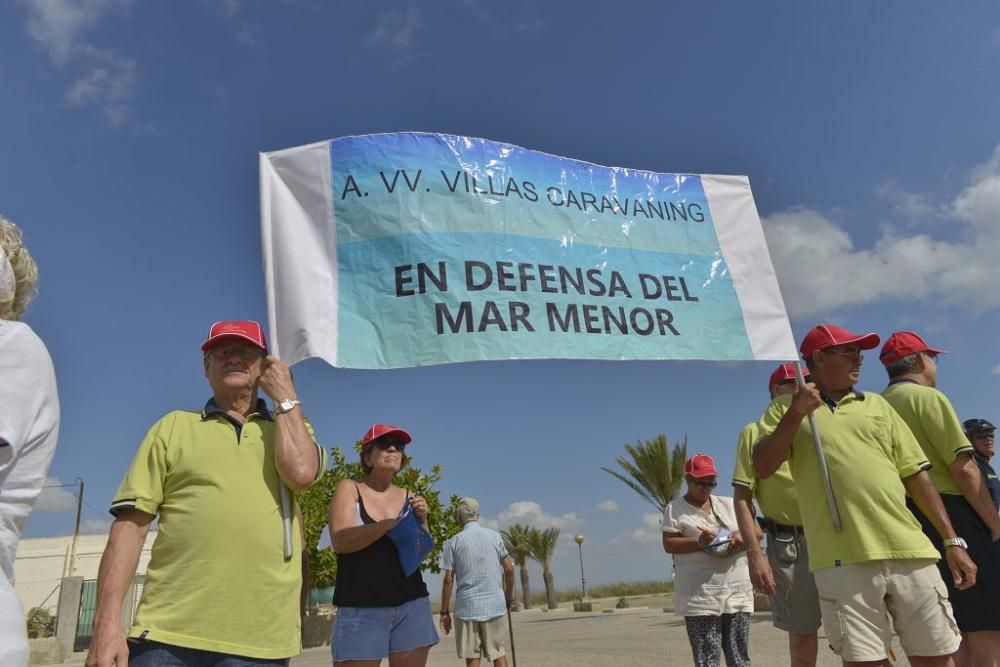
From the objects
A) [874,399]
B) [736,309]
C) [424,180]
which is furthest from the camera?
[736,309]

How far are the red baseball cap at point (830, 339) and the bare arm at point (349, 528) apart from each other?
2407 millimetres

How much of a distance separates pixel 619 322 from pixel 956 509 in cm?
208

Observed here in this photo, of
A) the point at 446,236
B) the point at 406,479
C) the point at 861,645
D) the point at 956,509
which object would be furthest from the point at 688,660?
the point at 406,479

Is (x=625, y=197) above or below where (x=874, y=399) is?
above

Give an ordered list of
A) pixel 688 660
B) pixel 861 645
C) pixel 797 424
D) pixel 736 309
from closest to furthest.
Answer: pixel 861 645, pixel 797 424, pixel 736 309, pixel 688 660

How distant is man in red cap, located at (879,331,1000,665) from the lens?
4.04 m

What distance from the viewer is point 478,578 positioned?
23.2 feet

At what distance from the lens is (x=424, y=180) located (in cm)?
444

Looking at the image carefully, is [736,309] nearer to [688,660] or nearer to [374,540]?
[374,540]

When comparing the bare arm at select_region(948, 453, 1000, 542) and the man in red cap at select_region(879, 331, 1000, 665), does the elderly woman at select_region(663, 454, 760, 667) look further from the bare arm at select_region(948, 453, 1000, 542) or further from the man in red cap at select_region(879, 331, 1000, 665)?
the bare arm at select_region(948, 453, 1000, 542)

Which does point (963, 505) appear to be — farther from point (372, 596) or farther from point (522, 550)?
point (522, 550)

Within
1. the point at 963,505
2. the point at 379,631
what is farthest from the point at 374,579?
the point at 963,505

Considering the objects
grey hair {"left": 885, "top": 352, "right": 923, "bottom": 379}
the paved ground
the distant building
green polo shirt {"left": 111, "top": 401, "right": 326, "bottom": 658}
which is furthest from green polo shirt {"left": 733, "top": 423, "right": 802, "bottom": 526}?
the distant building

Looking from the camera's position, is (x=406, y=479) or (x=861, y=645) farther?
(x=406, y=479)
